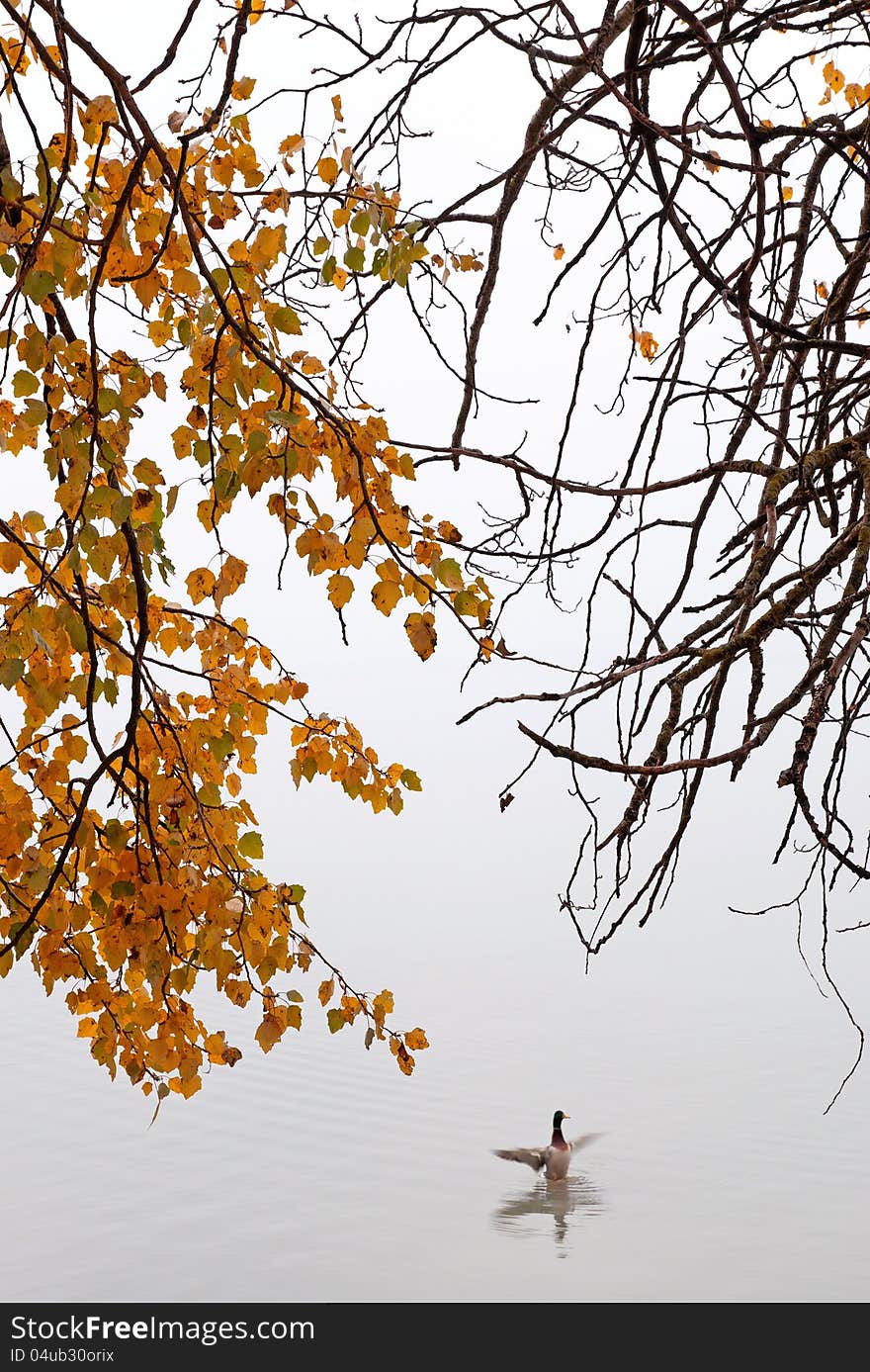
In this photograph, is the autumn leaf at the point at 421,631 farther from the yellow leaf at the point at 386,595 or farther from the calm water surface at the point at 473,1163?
the calm water surface at the point at 473,1163

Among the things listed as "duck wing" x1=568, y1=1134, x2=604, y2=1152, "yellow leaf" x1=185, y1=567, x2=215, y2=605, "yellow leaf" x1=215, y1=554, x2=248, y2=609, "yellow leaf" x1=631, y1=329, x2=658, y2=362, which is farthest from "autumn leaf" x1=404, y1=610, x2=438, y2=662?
"duck wing" x1=568, y1=1134, x2=604, y2=1152

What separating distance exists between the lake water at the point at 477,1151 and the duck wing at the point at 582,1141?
0.12 feet

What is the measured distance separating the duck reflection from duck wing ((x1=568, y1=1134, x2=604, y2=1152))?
14cm

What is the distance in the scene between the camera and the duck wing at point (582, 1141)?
6.46 meters

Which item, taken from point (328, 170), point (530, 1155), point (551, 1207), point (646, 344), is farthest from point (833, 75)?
point (551, 1207)

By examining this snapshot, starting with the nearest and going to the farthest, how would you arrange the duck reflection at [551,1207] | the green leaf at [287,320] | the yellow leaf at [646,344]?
1. the green leaf at [287,320]
2. the yellow leaf at [646,344]
3. the duck reflection at [551,1207]

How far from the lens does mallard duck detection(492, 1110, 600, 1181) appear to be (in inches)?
238

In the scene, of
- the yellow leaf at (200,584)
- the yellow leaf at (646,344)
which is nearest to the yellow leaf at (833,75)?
the yellow leaf at (646,344)

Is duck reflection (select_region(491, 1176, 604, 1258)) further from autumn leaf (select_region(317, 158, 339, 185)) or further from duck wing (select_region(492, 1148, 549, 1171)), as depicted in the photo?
autumn leaf (select_region(317, 158, 339, 185))

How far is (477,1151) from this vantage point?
6.54 m

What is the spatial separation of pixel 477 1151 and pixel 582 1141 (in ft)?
1.66
